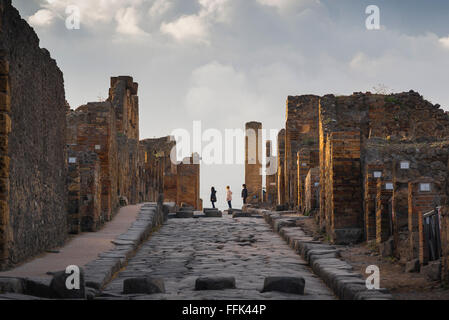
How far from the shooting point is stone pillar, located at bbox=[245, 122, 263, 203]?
123ft

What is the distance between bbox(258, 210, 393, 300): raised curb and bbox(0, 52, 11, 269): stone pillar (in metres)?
4.00

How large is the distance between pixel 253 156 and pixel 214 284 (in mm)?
31652

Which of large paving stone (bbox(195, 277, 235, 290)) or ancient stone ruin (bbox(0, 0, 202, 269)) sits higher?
ancient stone ruin (bbox(0, 0, 202, 269))

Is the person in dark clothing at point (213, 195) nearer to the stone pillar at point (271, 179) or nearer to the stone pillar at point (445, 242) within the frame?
the stone pillar at point (271, 179)

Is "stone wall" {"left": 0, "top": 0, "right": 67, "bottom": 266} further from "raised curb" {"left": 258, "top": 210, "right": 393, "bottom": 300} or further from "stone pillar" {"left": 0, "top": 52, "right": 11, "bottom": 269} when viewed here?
"raised curb" {"left": 258, "top": 210, "right": 393, "bottom": 300}

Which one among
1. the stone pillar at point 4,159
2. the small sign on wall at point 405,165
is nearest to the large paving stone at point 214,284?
the stone pillar at point 4,159

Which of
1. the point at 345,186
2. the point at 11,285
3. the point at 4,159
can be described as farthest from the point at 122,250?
the point at 345,186

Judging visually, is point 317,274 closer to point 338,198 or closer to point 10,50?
point 338,198

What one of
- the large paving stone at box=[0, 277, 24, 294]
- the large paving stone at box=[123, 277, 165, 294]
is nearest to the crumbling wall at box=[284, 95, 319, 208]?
the large paving stone at box=[123, 277, 165, 294]

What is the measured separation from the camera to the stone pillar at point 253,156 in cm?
3762

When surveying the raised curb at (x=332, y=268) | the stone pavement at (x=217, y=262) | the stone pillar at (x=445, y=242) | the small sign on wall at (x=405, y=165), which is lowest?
the stone pavement at (x=217, y=262)

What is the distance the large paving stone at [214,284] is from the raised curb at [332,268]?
1.18 m

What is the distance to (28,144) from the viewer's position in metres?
8.84
